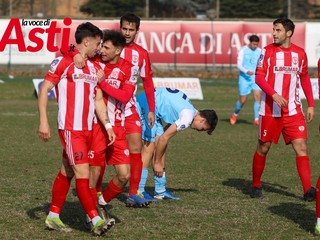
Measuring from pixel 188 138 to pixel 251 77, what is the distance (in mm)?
3967

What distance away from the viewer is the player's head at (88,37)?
809 centimetres

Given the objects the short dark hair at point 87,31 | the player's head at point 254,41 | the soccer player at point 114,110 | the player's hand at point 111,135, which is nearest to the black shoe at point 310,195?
the soccer player at point 114,110

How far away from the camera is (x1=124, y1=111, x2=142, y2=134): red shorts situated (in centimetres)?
962

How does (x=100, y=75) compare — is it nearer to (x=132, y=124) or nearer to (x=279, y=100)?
(x=132, y=124)

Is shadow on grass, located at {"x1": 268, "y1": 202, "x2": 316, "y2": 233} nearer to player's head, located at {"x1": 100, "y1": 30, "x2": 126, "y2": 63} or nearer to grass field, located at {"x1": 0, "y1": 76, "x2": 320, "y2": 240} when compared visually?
grass field, located at {"x1": 0, "y1": 76, "x2": 320, "y2": 240}

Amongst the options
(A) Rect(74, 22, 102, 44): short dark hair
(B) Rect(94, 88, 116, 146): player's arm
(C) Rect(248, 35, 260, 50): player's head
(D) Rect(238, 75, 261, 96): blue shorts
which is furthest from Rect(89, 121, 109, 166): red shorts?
(D) Rect(238, 75, 261, 96): blue shorts

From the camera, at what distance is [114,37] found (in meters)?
8.75

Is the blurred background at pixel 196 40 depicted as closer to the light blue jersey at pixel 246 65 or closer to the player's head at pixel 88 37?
the light blue jersey at pixel 246 65

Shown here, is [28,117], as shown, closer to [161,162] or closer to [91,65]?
[161,162]

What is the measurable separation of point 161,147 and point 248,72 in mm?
10660

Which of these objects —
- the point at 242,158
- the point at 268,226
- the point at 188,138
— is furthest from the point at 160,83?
the point at 268,226

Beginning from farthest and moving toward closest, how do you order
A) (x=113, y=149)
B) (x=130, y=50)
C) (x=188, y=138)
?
(x=188, y=138), (x=130, y=50), (x=113, y=149)

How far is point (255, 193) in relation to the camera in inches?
422

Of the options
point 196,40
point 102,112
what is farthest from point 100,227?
point 196,40
